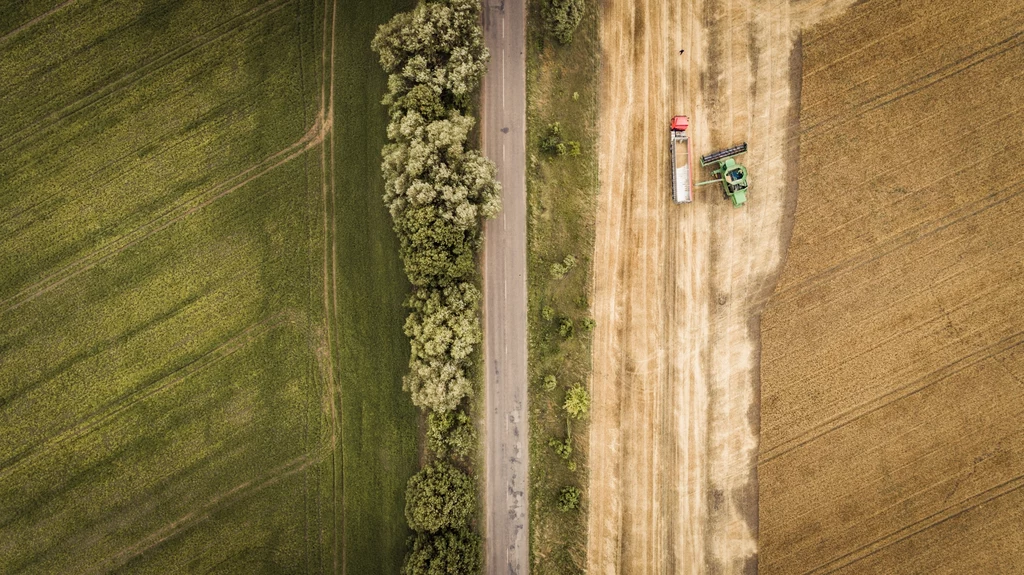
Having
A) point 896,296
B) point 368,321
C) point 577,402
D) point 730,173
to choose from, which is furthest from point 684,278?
point 368,321

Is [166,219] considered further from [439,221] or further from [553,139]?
[553,139]

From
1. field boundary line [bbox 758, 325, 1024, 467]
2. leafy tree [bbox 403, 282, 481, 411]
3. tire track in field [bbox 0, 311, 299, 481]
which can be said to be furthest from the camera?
field boundary line [bbox 758, 325, 1024, 467]

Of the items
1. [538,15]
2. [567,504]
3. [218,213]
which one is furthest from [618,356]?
[218,213]

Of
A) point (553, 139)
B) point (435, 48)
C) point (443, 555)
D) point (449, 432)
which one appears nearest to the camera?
point (435, 48)

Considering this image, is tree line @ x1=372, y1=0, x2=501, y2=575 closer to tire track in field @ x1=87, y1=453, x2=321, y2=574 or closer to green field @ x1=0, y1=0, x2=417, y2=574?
green field @ x1=0, y1=0, x2=417, y2=574

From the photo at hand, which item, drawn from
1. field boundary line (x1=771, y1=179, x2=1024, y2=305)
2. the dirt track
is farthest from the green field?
field boundary line (x1=771, y1=179, x2=1024, y2=305)

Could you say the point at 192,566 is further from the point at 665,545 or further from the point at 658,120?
the point at 658,120

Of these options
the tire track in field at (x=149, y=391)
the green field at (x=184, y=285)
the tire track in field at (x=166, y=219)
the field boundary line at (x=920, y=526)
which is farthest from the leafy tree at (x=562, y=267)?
the field boundary line at (x=920, y=526)
